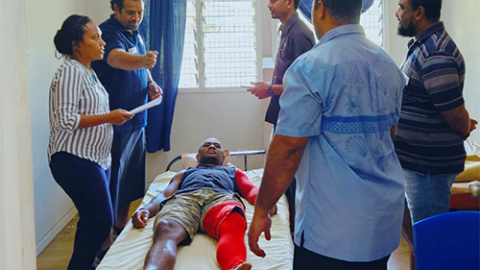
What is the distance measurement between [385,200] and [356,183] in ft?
0.38

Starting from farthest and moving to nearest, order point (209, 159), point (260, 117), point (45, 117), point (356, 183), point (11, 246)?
1. point (260, 117)
2. point (45, 117)
3. point (209, 159)
4. point (356, 183)
5. point (11, 246)

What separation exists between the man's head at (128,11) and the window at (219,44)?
5.66ft

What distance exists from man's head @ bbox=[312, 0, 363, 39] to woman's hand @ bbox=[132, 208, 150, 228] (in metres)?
1.59

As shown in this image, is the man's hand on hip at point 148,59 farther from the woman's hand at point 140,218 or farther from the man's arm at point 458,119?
the man's arm at point 458,119

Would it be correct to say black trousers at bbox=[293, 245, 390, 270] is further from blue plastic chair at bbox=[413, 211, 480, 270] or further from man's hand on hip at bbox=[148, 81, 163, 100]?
man's hand on hip at bbox=[148, 81, 163, 100]

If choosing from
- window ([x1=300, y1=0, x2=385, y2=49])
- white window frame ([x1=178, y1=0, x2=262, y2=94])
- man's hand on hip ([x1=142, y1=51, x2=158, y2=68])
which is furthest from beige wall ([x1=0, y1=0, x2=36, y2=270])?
window ([x1=300, y1=0, x2=385, y2=49])

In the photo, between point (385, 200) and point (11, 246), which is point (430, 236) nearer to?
point (385, 200)

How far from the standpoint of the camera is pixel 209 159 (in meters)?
3.05

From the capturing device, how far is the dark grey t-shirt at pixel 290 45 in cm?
238

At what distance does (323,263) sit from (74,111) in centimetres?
143

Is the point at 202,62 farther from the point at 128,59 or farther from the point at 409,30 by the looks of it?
the point at 409,30

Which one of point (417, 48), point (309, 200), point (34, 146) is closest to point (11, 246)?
point (309, 200)

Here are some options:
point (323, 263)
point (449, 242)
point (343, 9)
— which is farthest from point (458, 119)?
point (323, 263)

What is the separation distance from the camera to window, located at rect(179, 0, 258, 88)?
4504 millimetres
